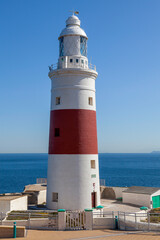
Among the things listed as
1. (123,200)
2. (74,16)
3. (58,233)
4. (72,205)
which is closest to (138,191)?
(123,200)

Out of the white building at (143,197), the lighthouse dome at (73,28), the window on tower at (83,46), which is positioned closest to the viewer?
the lighthouse dome at (73,28)

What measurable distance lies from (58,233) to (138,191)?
12056mm

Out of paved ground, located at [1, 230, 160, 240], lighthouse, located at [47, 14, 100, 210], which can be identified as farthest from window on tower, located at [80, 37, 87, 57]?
paved ground, located at [1, 230, 160, 240]

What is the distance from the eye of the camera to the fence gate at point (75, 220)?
18844mm

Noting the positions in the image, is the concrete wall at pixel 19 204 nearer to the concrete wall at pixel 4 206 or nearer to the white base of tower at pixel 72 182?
the concrete wall at pixel 4 206

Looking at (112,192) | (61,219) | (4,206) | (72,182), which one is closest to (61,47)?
(72,182)

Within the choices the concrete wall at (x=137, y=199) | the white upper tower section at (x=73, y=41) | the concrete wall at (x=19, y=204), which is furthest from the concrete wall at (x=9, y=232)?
the white upper tower section at (x=73, y=41)

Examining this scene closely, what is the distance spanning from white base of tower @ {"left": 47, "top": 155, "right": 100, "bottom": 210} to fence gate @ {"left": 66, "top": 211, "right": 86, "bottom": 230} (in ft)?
11.5

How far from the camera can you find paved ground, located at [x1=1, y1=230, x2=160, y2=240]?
1595cm

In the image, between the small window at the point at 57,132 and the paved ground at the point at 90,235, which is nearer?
the paved ground at the point at 90,235

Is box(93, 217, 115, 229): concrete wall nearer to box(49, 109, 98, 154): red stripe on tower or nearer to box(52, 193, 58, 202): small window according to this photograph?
box(52, 193, 58, 202): small window

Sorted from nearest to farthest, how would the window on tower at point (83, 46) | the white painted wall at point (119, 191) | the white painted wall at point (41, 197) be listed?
the window on tower at point (83, 46)
the white painted wall at point (41, 197)
the white painted wall at point (119, 191)

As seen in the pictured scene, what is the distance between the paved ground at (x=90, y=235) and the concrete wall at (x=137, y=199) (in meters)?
9.16

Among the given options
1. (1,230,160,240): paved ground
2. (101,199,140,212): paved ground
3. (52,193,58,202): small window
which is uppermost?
(52,193,58,202): small window
